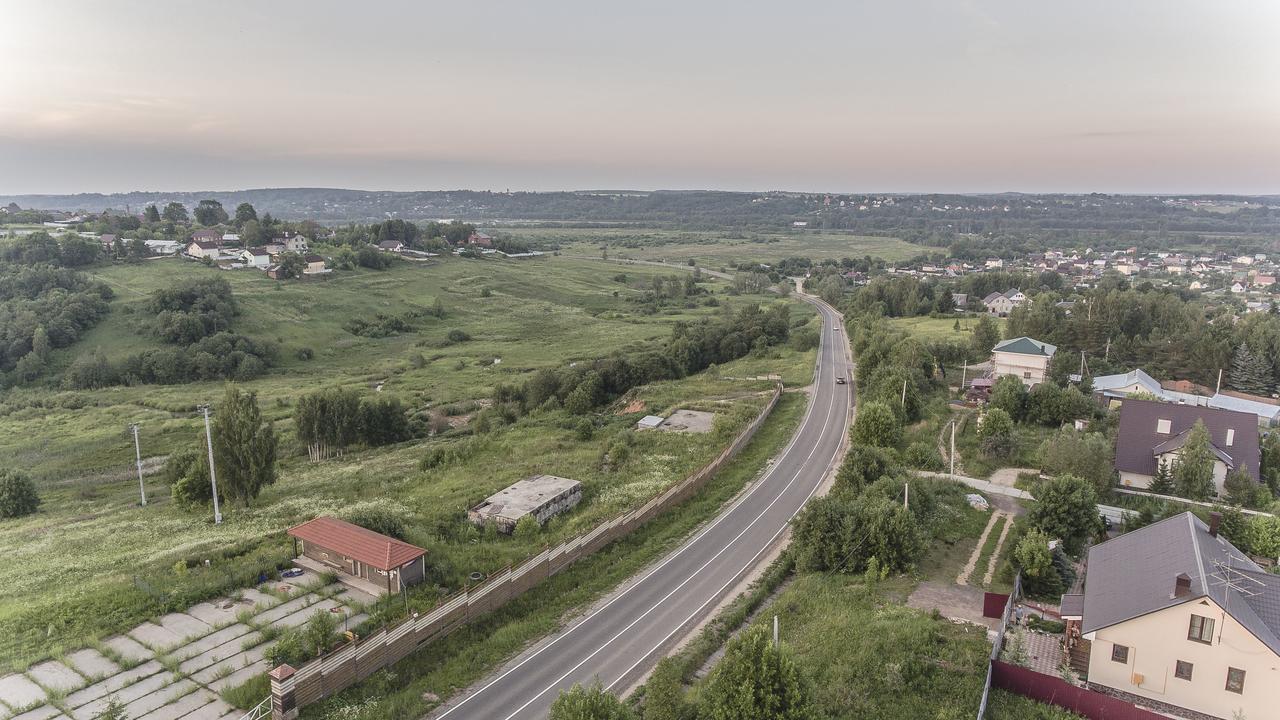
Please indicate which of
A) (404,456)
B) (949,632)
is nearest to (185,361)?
(404,456)

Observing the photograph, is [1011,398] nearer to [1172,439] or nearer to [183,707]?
[1172,439]

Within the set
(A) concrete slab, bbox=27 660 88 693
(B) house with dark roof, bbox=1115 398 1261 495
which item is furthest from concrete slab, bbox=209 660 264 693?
(B) house with dark roof, bbox=1115 398 1261 495

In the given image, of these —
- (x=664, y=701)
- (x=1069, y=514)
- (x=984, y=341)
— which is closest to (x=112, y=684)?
(x=664, y=701)

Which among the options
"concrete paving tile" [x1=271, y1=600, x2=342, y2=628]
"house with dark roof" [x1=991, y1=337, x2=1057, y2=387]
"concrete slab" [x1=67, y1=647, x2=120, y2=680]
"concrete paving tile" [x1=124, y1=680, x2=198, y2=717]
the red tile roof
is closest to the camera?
"concrete paving tile" [x1=124, y1=680, x2=198, y2=717]

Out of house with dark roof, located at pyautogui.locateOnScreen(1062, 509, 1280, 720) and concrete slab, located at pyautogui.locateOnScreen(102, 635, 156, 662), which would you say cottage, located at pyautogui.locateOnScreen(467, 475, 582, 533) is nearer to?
concrete slab, located at pyautogui.locateOnScreen(102, 635, 156, 662)

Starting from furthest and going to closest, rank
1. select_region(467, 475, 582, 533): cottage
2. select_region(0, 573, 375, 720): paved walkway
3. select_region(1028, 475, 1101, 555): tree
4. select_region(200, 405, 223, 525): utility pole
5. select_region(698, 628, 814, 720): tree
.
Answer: select_region(200, 405, 223, 525): utility pole < select_region(467, 475, 582, 533): cottage < select_region(1028, 475, 1101, 555): tree < select_region(0, 573, 375, 720): paved walkway < select_region(698, 628, 814, 720): tree

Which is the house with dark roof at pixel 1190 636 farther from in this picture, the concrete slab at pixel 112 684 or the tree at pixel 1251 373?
the tree at pixel 1251 373

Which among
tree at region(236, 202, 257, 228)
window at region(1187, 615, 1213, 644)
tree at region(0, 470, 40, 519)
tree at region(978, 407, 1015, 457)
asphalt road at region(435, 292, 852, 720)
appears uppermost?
tree at region(236, 202, 257, 228)
